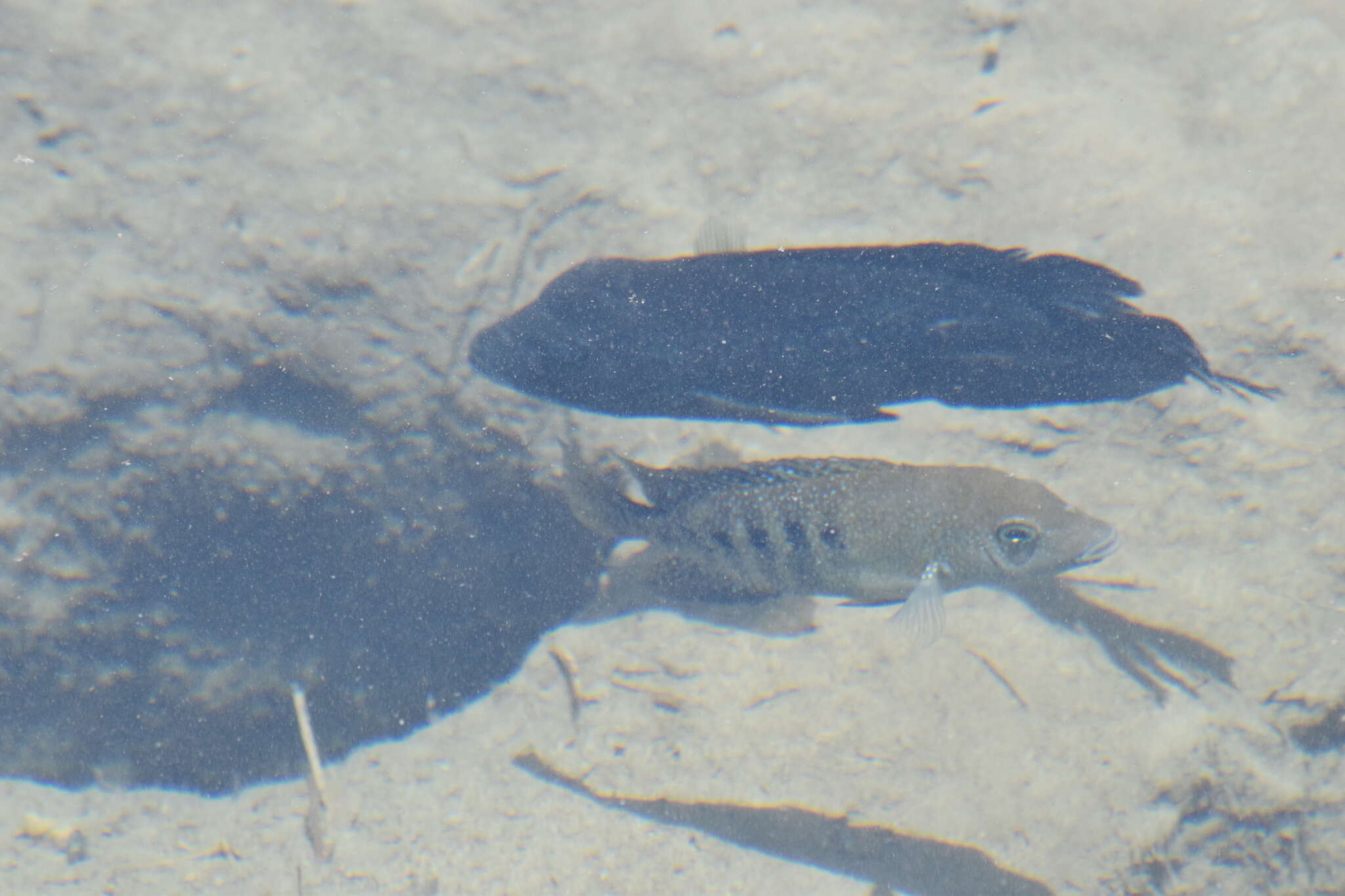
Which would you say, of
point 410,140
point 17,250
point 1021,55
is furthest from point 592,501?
point 1021,55

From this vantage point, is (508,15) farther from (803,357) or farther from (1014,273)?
(1014,273)

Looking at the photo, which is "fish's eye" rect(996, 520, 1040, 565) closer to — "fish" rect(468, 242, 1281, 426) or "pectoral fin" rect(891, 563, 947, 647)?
"pectoral fin" rect(891, 563, 947, 647)

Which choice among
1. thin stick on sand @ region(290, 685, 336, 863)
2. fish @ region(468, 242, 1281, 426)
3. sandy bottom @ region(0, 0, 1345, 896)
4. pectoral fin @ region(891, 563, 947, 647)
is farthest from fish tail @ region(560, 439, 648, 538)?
thin stick on sand @ region(290, 685, 336, 863)

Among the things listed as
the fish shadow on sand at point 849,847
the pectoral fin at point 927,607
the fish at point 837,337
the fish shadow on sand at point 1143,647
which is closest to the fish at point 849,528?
the pectoral fin at point 927,607

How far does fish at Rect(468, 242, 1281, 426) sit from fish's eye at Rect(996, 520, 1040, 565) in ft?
1.79

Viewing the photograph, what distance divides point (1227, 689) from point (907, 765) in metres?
1.29

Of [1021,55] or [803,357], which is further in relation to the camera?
[1021,55]

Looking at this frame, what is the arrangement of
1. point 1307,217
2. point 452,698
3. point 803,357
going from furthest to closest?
1. point 452,698
2. point 1307,217
3. point 803,357

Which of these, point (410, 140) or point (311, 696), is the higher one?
point (410, 140)

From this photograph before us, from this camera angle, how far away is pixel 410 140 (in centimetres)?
305

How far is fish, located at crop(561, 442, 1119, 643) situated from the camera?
110 inches

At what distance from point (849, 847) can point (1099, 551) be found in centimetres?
160

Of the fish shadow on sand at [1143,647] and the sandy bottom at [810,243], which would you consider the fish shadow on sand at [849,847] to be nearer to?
the sandy bottom at [810,243]

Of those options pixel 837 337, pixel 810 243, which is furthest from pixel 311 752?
pixel 810 243
